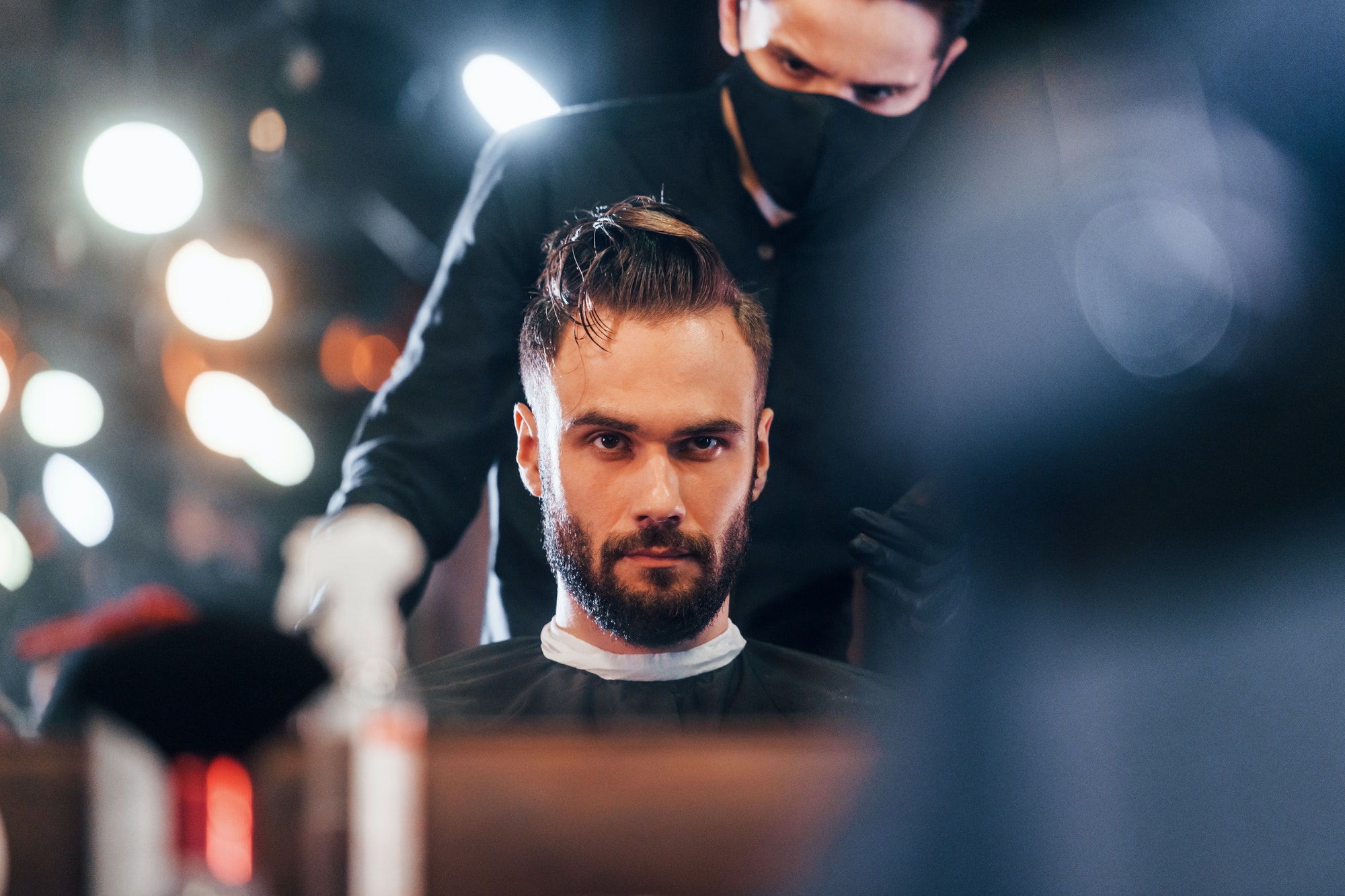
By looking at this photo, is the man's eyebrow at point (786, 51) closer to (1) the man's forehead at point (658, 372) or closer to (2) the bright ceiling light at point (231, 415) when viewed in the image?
(1) the man's forehead at point (658, 372)

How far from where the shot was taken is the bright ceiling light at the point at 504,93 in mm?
979

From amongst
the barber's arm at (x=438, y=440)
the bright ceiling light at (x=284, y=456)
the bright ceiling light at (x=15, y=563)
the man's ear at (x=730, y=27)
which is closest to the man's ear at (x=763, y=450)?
the barber's arm at (x=438, y=440)

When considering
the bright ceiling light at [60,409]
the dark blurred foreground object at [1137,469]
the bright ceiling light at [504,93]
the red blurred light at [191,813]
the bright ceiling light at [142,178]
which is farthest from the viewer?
the bright ceiling light at [60,409]

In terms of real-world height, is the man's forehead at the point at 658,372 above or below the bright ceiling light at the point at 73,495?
below

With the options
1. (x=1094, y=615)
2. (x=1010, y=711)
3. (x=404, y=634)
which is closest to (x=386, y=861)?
(x=404, y=634)

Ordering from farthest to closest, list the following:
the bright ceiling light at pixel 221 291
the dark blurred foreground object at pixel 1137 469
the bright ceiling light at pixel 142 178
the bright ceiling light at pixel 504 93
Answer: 1. the bright ceiling light at pixel 221 291
2. the bright ceiling light at pixel 142 178
3. the bright ceiling light at pixel 504 93
4. the dark blurred foreground object at pixel 1137 469

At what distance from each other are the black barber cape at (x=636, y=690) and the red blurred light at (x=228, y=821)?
13.3 inches

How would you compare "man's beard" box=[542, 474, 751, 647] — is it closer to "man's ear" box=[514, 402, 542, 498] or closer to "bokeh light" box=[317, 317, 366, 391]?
"man's ear" box=[514, 402, 542, 498]

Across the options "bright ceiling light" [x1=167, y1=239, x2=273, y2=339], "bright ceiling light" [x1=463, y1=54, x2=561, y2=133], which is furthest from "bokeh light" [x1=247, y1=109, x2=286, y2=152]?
"bright ceiling light" [x1=463, y1=54, x2=561, y2=133]

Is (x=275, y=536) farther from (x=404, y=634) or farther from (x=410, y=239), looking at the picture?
(x=410, y=239)

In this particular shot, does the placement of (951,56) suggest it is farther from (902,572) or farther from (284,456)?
(284,456)

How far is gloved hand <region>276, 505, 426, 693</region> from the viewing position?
89 cm

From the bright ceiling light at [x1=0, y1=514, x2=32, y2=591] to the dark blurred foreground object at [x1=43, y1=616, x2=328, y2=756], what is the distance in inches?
30.6

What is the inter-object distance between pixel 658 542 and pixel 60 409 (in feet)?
3.71
